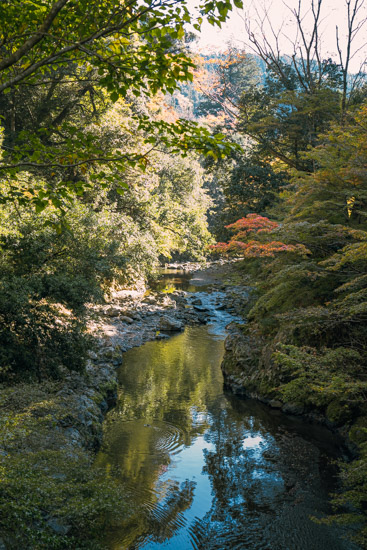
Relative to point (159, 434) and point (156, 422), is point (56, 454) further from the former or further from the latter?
point (156, 422)

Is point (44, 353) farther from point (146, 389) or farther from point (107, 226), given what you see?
point (107, 226)

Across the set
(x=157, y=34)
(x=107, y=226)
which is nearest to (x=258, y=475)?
(x=157, y=34)

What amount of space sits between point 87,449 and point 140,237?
36.2 ft

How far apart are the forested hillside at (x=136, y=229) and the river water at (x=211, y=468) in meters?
0.53

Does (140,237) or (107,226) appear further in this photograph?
(140,237)

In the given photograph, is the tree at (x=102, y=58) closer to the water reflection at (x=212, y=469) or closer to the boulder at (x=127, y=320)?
the water reflection at (x=212, y=469)

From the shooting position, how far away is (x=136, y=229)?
1698 centimetres

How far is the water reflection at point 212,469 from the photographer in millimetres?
5344

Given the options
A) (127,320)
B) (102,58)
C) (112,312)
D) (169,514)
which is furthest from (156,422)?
(112,312)

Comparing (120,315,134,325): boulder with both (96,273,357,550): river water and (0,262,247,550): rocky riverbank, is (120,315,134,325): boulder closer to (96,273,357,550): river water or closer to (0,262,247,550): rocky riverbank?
(0,262,247,550): rocky riverbank

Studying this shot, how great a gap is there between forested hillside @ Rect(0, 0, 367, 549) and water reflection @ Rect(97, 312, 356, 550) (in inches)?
22.3

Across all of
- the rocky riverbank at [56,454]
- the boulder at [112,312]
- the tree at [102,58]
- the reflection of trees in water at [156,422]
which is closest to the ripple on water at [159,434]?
the reflection of trees in water at [156,422]

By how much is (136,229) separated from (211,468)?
11.4 m

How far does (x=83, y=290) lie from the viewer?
9227 millimetres
